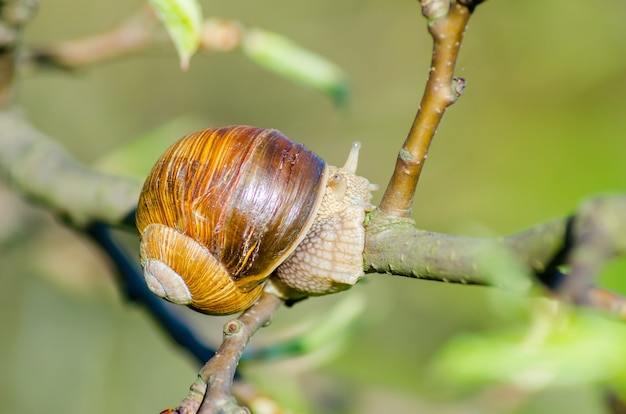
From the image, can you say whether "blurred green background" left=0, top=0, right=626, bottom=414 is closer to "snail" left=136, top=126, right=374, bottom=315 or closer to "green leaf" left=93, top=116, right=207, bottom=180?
"green leaf" left=93, top=116, right=207, bottom=180

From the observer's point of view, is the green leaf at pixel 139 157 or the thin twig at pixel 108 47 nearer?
the thin twig at pixel 108 47

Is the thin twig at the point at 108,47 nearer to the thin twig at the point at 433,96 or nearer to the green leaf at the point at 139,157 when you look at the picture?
the green leaf at the point at 139,157

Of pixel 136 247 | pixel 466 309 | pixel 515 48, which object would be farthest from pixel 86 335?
pixel 515 48

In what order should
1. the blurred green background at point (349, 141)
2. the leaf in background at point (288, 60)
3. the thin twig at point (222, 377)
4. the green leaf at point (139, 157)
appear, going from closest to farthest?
the thin twig at point (222, 377) < the leaf in background at point (288, 60) < the green leaf at point (139, 157) < the blurred green background at point (349, 141)

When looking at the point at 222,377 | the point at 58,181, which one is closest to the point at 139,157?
the point at 58,181

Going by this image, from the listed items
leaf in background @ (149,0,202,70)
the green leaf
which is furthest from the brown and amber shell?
the green leaf

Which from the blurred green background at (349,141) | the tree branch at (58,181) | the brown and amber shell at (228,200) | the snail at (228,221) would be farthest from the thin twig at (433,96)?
the blurred green background at (349,141)
